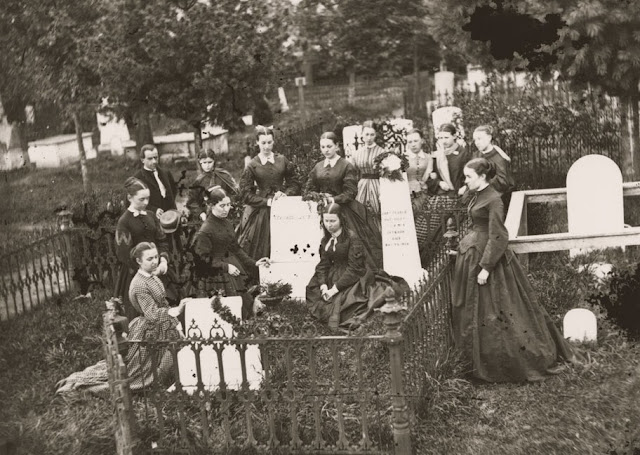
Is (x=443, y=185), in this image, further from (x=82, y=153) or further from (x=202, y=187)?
(x=82, y=153)

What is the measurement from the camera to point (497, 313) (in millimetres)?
7695

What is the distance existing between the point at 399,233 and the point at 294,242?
122cm

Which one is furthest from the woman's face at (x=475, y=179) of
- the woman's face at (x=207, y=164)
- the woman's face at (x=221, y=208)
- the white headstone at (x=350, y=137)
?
the white headstone at (x=350, y=137)

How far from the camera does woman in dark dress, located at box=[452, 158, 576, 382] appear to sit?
7.69 metres

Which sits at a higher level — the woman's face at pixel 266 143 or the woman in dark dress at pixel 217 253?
the woman's face at pixel 266 143

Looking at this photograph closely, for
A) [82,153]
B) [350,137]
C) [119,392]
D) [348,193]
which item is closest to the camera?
[119,392]

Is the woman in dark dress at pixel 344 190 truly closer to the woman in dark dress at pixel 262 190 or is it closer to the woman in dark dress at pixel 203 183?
the woman in dark dress at pixel 262 190

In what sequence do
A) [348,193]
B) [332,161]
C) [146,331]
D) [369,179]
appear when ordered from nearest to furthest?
1. [146,331]
2. [348,193]
3. [332,161]
4. [369,179]

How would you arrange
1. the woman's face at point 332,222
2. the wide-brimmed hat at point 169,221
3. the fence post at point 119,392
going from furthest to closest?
the wide-brimmed hat at point 169,221 → the woman's face at point 332,222 → the fence post at point 119,392

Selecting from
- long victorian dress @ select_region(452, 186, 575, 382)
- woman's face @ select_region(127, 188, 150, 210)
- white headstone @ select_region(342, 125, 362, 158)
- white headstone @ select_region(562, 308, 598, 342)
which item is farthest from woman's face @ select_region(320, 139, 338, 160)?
white headstone @ select_region(342, 125, 362, 158)

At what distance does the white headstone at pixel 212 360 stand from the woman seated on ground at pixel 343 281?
163cm

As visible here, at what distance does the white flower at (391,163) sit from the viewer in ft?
32.2

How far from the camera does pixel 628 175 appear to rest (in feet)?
48.5

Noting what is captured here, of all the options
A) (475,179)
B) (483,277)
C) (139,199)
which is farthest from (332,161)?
(483,277)
